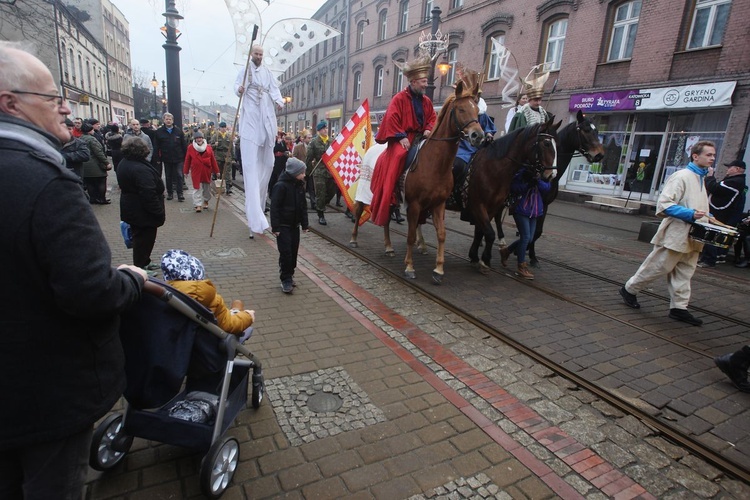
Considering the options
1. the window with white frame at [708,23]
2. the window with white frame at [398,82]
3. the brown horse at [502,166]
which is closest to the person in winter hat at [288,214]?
the brown horse at [502,166]

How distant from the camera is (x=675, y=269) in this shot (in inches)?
203

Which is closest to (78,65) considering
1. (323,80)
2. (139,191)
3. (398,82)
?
(323,80)

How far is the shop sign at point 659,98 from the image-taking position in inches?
516

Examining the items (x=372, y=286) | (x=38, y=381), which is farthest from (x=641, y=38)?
(x=38, y=381)

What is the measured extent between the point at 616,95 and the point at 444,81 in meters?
11.6

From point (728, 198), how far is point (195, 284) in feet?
34.4

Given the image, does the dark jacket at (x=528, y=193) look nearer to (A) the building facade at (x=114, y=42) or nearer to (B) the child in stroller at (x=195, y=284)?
(B) the child in stroller at (x=195, y=284)

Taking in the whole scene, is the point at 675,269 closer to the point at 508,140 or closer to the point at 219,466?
the point at 508,140

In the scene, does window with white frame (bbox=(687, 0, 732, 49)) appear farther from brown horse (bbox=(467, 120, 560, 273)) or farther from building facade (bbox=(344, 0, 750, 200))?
brown horse (bbox=(467, 120, 560, 273))

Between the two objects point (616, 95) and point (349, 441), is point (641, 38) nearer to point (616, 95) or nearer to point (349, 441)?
point (616, 95)

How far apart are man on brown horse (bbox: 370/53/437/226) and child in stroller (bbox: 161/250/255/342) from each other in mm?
4333

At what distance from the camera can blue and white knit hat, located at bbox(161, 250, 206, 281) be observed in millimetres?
2531

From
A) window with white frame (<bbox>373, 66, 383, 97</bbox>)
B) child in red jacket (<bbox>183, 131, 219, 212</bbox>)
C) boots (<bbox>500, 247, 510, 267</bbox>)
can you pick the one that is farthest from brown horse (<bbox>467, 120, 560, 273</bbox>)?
window with white frame (<bbox>373, 66, 383, 97</bbox>)

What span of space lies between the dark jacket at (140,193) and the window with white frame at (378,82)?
28.7 metres
